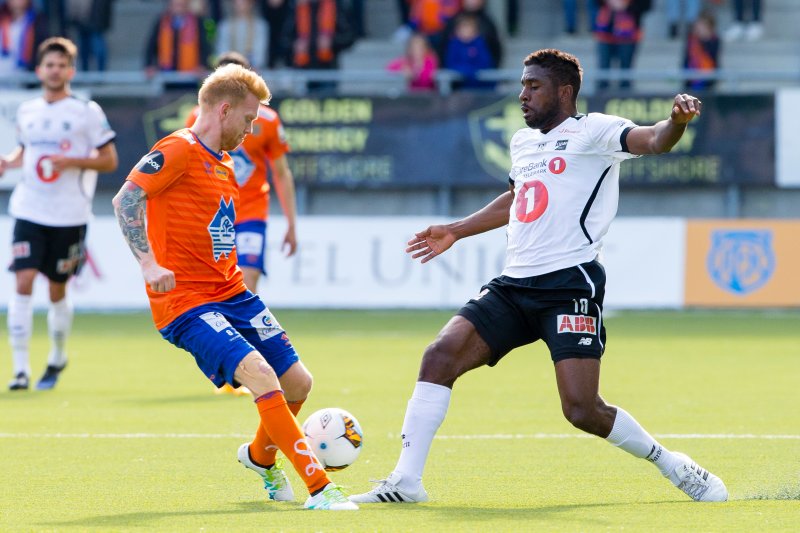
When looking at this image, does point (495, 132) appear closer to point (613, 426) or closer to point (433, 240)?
point (433, 240)

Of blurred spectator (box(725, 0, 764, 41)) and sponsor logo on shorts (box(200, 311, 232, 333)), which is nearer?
sponsor logo on shorts (box(200, 311, 232, 333))

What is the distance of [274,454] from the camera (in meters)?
6.21

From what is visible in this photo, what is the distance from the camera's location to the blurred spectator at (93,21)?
71.7ft

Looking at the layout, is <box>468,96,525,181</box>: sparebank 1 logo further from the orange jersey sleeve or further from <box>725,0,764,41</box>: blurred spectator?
the orange jersey sleeve

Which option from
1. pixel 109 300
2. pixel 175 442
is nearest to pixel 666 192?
pixel 109 300

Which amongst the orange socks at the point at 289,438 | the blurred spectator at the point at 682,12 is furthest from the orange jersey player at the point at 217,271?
the blurred spectator at the point at 682,12

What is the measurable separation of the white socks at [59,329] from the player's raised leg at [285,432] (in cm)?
550

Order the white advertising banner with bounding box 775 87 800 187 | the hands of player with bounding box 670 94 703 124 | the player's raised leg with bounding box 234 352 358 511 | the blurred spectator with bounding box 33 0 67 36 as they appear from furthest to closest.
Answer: the blurred spectator with bounding box 33 0 67 36 → the white advertising banner with bounding box 775 87 800 187 → the player's raised leg with bounding box 234 352 358 511 → the hands of player with bounding box 670 94 703 124

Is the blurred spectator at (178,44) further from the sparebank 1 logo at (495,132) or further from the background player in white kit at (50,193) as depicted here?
the background player in white kit at (50,193)

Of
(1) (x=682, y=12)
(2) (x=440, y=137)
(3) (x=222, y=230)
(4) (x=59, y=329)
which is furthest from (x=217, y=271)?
(1) (x=682, y=12)

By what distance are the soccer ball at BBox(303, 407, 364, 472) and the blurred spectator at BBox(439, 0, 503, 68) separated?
1478 cm

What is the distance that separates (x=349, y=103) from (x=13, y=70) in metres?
5.29

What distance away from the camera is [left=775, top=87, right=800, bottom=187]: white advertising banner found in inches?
786

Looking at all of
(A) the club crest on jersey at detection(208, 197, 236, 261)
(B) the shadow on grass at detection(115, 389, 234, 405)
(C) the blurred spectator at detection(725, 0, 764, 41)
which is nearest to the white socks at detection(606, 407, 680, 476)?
(A) the club crest on jersey at detection(208, 197, 236, 261)
